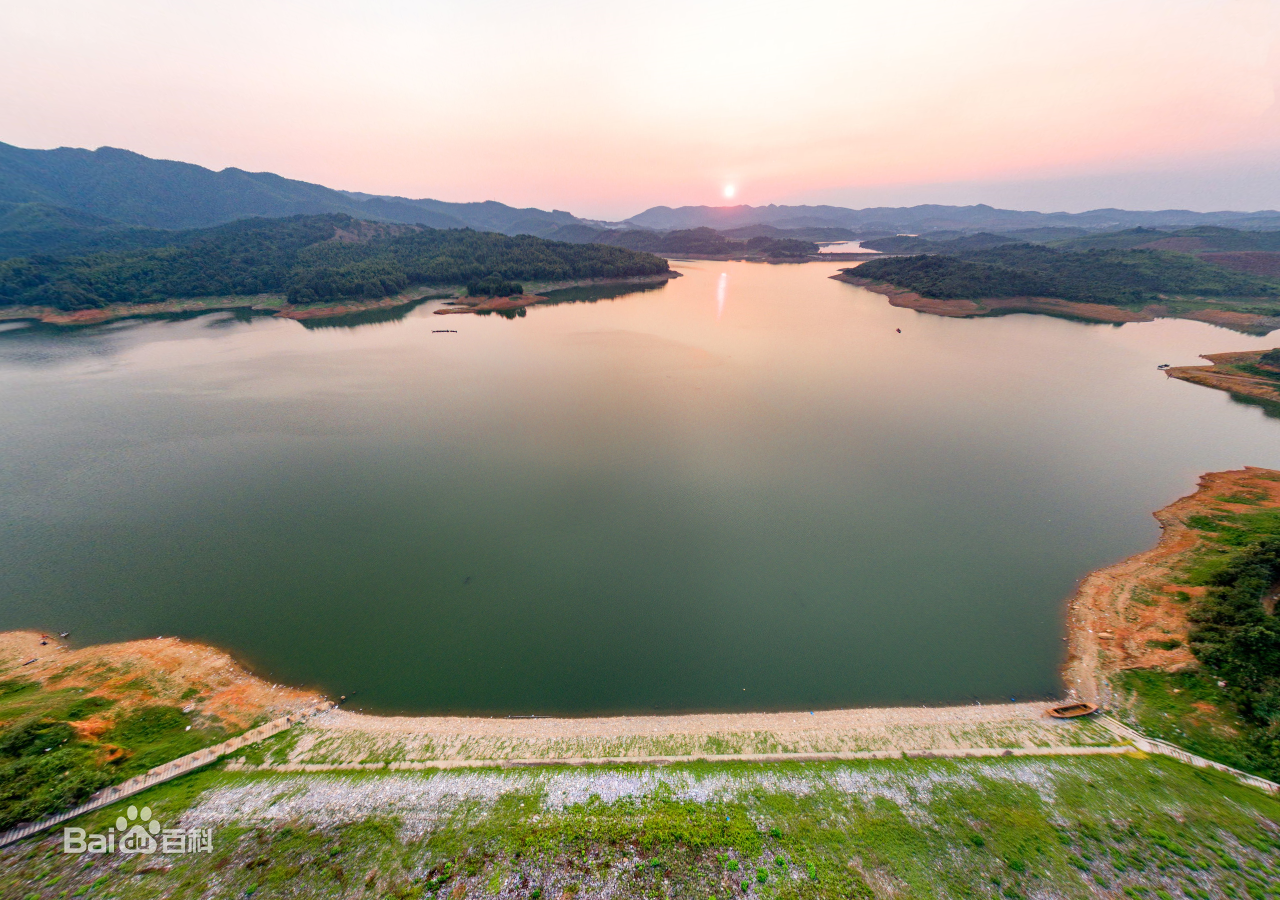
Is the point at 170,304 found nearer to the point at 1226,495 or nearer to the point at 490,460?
the point at 490,460

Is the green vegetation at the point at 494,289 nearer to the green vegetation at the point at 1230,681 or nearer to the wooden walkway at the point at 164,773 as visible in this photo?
the wooden walkway at the point at 164,773

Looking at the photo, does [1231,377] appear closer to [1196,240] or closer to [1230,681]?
[1230,681]

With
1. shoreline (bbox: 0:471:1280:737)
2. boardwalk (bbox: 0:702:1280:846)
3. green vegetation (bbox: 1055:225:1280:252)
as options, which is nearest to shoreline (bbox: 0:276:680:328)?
shoreline (bbox: 0:471:1280:737)

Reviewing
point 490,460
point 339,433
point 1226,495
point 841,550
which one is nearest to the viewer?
point 841,550

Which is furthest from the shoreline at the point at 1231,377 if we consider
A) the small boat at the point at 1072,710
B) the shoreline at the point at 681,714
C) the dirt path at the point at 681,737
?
the dirt path at the point at 681,737

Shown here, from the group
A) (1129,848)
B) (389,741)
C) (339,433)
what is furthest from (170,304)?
(1129,848)

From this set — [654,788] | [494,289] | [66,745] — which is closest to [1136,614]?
[654,788]
